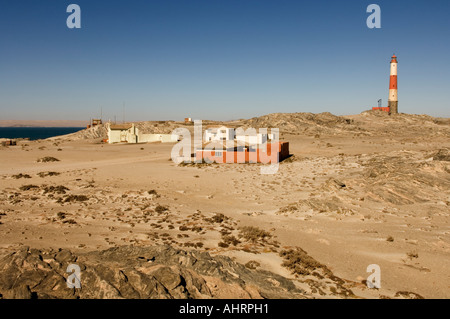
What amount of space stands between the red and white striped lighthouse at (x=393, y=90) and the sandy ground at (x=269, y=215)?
5379 centimetres

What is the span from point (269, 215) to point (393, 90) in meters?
70.4

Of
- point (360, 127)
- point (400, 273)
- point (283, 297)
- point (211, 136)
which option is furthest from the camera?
point (360, 127)

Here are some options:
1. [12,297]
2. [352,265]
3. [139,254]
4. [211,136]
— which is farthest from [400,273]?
[211,136]

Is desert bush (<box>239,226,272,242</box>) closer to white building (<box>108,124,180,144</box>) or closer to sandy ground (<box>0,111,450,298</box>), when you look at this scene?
sandy ground (<box>0,111,450,298</box>)

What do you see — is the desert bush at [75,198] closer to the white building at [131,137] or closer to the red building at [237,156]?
the red building at [237,156]

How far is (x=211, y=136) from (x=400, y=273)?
1813 inches

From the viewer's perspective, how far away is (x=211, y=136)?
176 ft

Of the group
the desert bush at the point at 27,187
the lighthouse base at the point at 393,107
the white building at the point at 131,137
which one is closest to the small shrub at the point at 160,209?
the desert bush at the point at 27,187

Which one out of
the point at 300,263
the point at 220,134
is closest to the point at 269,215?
the point at 300,263

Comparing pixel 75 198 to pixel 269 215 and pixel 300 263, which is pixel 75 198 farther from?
pixel 300 263

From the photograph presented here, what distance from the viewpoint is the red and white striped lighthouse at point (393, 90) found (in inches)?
2601

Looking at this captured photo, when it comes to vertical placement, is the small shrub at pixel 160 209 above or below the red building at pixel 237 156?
below

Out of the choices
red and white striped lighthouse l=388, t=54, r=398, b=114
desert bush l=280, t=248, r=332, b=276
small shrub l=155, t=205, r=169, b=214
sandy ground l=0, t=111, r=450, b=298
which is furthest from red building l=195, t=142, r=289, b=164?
red and white striped lighthouse l=388, t=54, r=398, b=114
